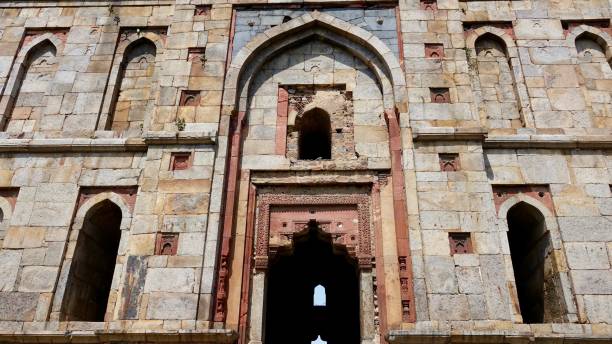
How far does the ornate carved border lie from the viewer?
8664 millimetres

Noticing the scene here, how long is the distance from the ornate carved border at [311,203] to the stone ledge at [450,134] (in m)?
1.33

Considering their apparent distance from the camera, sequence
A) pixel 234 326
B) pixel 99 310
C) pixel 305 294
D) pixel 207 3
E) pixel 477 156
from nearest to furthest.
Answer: pixel 234 326
pixel 477 156
pixel 99 310
pixel 207 3
pixel 305 294

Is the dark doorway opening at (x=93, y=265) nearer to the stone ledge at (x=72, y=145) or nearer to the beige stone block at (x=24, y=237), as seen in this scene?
the beige stone block at (x=24, y=237)

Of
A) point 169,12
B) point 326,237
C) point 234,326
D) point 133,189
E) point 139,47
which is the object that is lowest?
point 234,326

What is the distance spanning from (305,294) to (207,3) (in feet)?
23.1

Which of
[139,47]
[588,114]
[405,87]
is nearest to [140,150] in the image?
[139,47]

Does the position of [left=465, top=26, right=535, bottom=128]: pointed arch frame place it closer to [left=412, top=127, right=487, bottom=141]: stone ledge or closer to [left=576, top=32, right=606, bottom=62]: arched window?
[left=412, top=127, right=487, bottom=141]: stone ledge

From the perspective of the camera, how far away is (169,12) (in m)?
11.1

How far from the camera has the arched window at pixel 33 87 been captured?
401 inches

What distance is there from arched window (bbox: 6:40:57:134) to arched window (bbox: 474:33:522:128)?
797cm

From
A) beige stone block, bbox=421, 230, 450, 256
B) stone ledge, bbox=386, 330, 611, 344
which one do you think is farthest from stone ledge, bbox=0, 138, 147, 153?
stone ledge, bbox=386, 330, 611, 344

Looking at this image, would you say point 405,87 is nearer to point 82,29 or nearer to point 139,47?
point 139,47

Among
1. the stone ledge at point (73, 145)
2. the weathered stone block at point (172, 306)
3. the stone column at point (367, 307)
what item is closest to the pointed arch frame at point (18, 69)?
the stone ledge at point (73, 145)

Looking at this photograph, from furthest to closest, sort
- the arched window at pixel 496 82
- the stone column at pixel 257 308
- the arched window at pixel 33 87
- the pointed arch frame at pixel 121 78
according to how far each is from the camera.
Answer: the arched window at pixel 33 87 < the pointed arch frame at pixel 121 78 < the arched window at pixel 496 82 < the stone column at pixel 257 308
